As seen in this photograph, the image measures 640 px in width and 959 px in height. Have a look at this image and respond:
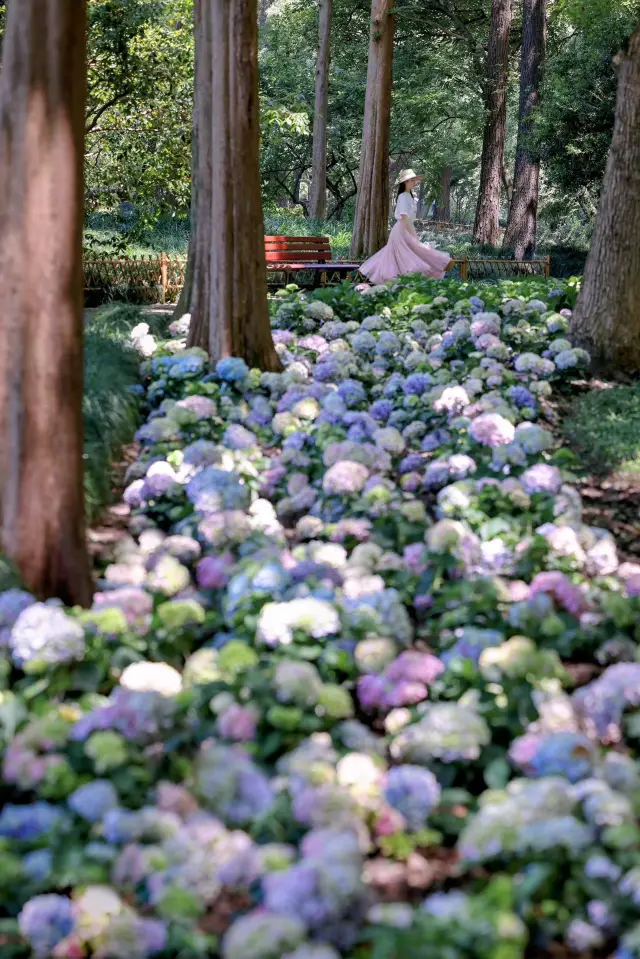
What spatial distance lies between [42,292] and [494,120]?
21.0 meters

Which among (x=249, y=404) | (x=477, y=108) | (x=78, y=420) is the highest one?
(x=477, y=108)

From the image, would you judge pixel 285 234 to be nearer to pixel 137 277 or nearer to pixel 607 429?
pixel 137 277

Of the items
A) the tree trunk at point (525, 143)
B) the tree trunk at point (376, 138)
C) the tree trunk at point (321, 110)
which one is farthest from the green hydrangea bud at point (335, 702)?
the tree trunk at point (321, 110)

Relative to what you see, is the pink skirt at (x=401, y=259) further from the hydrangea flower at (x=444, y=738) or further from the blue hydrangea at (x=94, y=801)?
the blue hydrangea at (x=94, y=801)

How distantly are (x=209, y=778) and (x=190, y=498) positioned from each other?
2156mm

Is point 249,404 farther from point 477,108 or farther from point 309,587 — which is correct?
point 477,108

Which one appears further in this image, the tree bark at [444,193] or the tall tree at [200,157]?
the tree bark at [444,193]

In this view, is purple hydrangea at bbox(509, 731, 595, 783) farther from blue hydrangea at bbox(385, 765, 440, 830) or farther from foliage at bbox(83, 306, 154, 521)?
foliage at bbox(83, 306, 154, 521)

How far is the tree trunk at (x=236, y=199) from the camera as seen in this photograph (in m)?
7.38

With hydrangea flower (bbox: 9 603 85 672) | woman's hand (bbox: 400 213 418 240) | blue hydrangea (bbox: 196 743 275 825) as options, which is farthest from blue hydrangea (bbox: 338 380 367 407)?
woman's hand (bbox: 400 213 418 240)

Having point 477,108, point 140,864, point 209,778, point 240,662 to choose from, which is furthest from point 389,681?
point 477,108

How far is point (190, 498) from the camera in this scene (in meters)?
4.53

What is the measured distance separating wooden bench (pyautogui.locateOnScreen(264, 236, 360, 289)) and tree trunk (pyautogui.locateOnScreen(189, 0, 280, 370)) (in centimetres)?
698

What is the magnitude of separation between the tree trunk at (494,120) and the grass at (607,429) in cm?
1641
